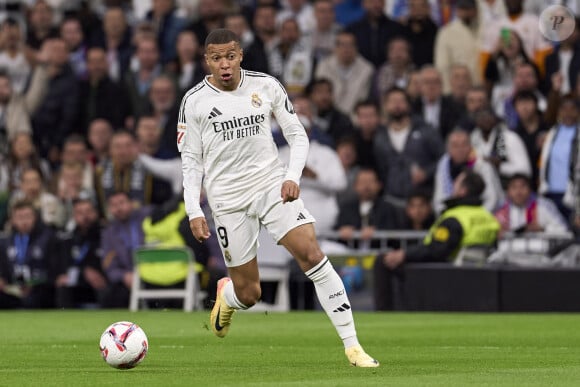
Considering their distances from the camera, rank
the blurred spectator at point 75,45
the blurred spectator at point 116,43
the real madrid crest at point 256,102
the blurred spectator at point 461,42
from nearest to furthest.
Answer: the real madrid crest at point 256,102 → the blurred spectator at point 461,42 → the blurred spectator at point 116,43 → the blurred spectator at point 75,45

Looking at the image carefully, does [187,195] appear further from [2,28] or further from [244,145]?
[2,28]

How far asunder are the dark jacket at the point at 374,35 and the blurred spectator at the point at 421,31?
0.18 metres

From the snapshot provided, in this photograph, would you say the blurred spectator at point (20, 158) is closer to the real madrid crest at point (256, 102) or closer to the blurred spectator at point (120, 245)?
the blurred spectator at point (120, 245)

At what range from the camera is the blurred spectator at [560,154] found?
1984 centimetres

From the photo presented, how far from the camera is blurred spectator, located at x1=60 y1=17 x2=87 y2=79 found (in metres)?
25.1

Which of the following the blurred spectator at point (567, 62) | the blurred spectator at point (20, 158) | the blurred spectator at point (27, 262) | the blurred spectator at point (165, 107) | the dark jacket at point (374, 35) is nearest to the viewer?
the blurred spectator at point (567, 62)

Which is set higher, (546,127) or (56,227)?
(546,127)

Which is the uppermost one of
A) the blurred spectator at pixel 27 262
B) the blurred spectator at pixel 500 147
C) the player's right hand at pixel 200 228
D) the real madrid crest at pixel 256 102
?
the real madrid crest at pixel 256 102

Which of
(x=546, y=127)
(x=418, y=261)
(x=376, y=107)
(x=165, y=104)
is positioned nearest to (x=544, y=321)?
(x=418, y=261)

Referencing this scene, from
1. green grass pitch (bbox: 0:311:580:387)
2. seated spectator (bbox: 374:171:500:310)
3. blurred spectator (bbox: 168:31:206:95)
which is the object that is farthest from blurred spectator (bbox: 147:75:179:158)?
seated spectator (bbox: 374:171:500:310)

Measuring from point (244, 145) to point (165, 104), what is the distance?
11.3 meters

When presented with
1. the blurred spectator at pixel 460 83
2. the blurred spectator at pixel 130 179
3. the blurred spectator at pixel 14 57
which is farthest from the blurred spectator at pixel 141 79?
the blurred spectator at pixel 460 83

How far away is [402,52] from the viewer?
22.4m

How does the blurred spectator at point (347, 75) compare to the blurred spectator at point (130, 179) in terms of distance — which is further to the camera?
the blurred spectator at point (347, 75)
